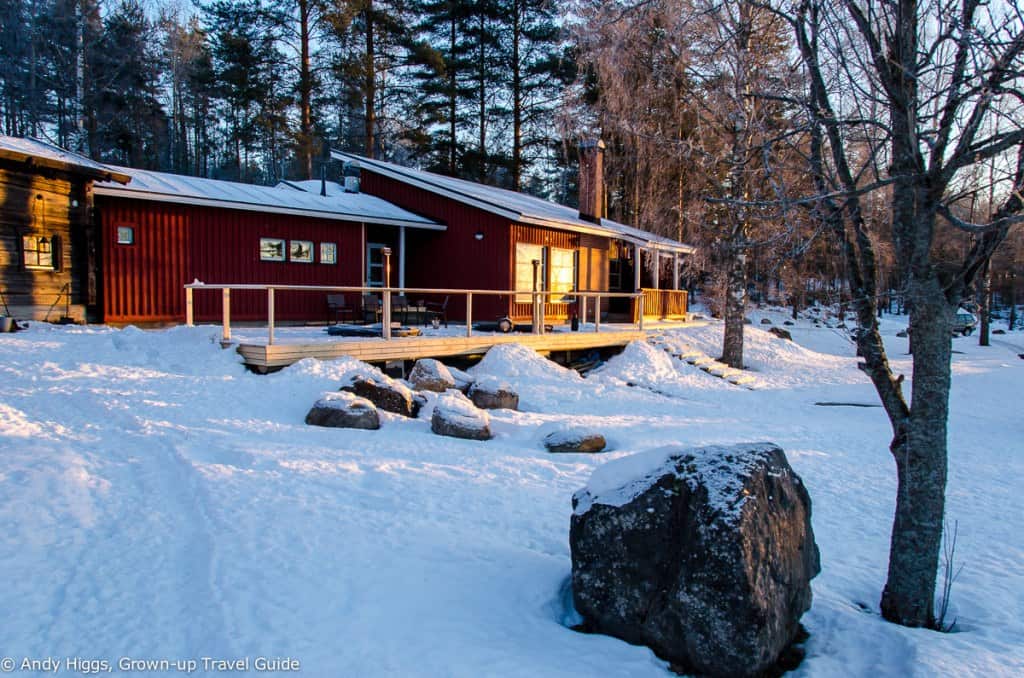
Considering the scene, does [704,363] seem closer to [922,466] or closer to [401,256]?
[401,256]

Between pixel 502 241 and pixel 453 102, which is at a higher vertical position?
pixel 453 102

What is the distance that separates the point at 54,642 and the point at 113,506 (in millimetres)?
1865

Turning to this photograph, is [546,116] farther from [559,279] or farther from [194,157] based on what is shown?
[194,157]

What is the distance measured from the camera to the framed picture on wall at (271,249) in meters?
13.9

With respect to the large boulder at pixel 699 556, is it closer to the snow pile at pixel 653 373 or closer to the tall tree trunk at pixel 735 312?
the snow pile at pixel 653 373

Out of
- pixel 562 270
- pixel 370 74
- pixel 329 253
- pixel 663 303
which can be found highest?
pixel 370 74

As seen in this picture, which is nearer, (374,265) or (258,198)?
(258,198)

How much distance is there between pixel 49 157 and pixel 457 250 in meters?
8.65

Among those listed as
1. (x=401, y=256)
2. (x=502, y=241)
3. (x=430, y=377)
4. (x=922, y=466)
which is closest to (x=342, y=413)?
(x=430, y=377)

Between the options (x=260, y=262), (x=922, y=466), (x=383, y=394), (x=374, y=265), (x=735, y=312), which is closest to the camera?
(x=922, y=466)

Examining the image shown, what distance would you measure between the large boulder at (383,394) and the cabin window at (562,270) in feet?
27.7

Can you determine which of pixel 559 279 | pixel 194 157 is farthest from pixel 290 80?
pixel 194 157

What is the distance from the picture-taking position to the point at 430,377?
10.2m

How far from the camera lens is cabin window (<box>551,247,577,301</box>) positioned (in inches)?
675
